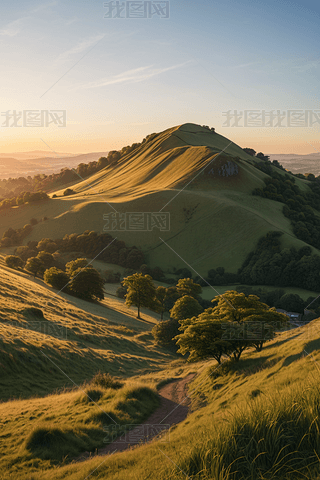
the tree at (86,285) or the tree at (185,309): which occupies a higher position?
the tree at (86,285)

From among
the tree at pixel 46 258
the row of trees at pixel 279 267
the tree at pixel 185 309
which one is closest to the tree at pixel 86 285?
the tree at pixel 185 309

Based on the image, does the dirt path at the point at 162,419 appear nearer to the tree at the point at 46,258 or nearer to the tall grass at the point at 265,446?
the tall grass at the point at 265,446

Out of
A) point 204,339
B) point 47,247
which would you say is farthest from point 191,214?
point 204,339

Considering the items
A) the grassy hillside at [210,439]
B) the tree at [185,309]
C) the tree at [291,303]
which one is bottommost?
the tree at [291,303]

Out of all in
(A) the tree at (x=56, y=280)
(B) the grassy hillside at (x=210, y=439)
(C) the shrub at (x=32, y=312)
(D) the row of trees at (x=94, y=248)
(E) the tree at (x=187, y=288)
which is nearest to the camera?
(B) the grassy hillside at (x=210, y=439)

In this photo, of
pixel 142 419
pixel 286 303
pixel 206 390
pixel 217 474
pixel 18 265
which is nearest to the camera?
pixel 217 474

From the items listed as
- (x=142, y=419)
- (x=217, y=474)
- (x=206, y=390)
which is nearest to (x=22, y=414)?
(x=142, y=419)

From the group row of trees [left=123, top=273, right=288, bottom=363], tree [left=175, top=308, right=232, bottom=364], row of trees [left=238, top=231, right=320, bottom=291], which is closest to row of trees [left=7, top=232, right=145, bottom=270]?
row of trees [left=238, top=231, right=320, bottom=291]

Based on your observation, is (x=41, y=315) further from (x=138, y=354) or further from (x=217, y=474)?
(x=217, y=474)
